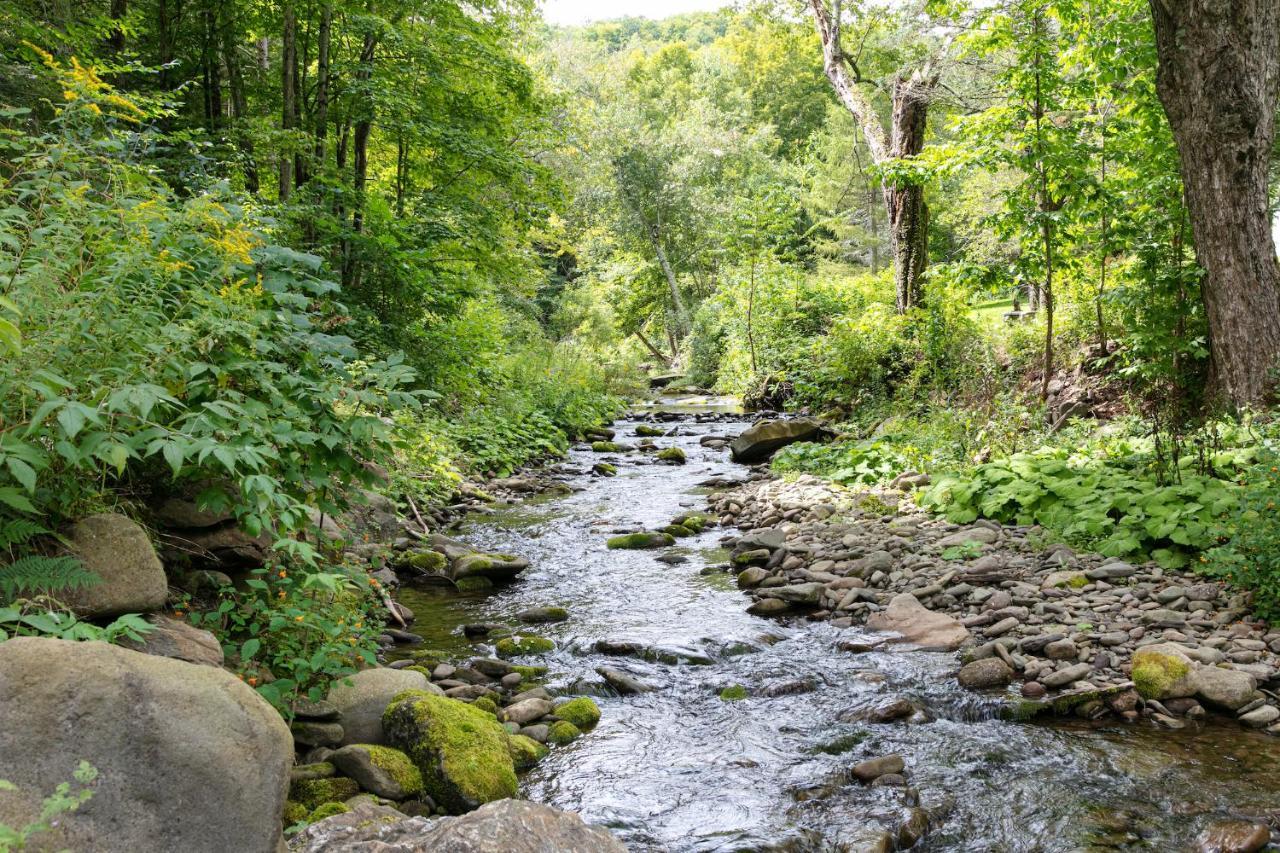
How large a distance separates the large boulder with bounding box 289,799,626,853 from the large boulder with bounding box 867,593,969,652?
10.8 feet

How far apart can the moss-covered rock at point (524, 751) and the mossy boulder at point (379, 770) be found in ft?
1.83

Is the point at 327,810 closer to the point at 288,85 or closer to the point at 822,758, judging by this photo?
the point at 822,758

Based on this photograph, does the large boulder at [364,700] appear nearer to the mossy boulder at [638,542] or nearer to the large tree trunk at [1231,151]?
the mossy boulder at [638,542]

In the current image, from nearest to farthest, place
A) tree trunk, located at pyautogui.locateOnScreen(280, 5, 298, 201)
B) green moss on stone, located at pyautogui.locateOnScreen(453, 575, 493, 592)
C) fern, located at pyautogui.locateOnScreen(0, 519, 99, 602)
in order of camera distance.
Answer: fern, located at pyautogui.locateOnScreen(0, 519, 99, 602), green moss on stone, located at pyautogui.locateOnScreen(453, 575, 493, 592), tree trunk, located at pyautogui.locateOnScreen(280, 5, 298, 201)

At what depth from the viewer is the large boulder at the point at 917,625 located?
5469 millimetres

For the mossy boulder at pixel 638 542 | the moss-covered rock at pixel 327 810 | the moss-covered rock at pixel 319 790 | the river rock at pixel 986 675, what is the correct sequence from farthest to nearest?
1. the mossy boulder at pixel 638 542
2. the river rock at pixel 986 675
3. the moss-covered rock at pixel 319 790
4. the moss-covered rock at pixel 327 810

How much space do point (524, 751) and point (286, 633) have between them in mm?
1348

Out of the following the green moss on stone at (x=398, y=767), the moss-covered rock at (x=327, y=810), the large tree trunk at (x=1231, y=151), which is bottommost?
the green moss on stone at (x=398, y=767)

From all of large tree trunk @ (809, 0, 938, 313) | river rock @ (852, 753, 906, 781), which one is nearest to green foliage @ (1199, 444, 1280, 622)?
river rock @ (852, 753, 906, 781)

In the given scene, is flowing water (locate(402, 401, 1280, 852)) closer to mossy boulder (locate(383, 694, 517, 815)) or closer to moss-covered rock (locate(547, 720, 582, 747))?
moss-covered rock (locate(547, 720, 582, 747))

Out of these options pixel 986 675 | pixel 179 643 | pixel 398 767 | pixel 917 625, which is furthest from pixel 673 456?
pixel 179 643

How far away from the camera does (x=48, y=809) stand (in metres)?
1.68

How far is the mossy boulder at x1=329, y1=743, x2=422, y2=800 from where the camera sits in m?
3.55

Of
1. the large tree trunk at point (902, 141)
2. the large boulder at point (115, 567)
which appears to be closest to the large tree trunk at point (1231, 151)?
the large tree trunk at point (902, 141)
